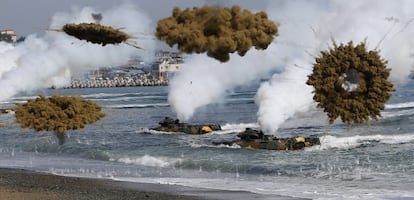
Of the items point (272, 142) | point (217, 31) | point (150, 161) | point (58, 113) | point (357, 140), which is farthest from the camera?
point (357, 140)

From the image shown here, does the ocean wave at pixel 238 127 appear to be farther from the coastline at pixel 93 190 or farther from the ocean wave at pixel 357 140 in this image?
the coastline at pixel 93 190

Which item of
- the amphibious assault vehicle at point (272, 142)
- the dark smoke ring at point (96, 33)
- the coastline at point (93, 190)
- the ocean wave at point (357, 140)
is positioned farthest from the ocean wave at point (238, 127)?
the dark smoke ring at point (96, 33)

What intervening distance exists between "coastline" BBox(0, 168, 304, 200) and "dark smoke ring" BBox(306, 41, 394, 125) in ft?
42.2

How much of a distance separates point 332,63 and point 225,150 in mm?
31909

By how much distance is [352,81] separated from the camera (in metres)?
10.8

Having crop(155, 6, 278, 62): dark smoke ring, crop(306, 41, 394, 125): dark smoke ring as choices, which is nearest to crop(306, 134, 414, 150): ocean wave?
crop(306, 41, 394, 125): dark smoke ring

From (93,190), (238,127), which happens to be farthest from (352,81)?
(238,127)

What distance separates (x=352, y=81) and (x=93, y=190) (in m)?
16.0

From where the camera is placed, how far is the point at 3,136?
55688mm

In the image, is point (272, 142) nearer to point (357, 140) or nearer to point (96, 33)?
point (357, 140)

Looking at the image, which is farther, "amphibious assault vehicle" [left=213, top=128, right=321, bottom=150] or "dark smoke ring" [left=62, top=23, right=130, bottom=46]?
"amphibious assault vehicle" [left=213, top=128, right=321, bottom=150]

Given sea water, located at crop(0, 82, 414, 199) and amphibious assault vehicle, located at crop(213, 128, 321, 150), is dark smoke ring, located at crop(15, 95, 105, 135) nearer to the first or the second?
sea water, located at crop(0, 82, 414, 199)

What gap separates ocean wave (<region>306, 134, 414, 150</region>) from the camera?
42.8 metres

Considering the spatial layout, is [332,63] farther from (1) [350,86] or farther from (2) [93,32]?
(2) [93,32]
